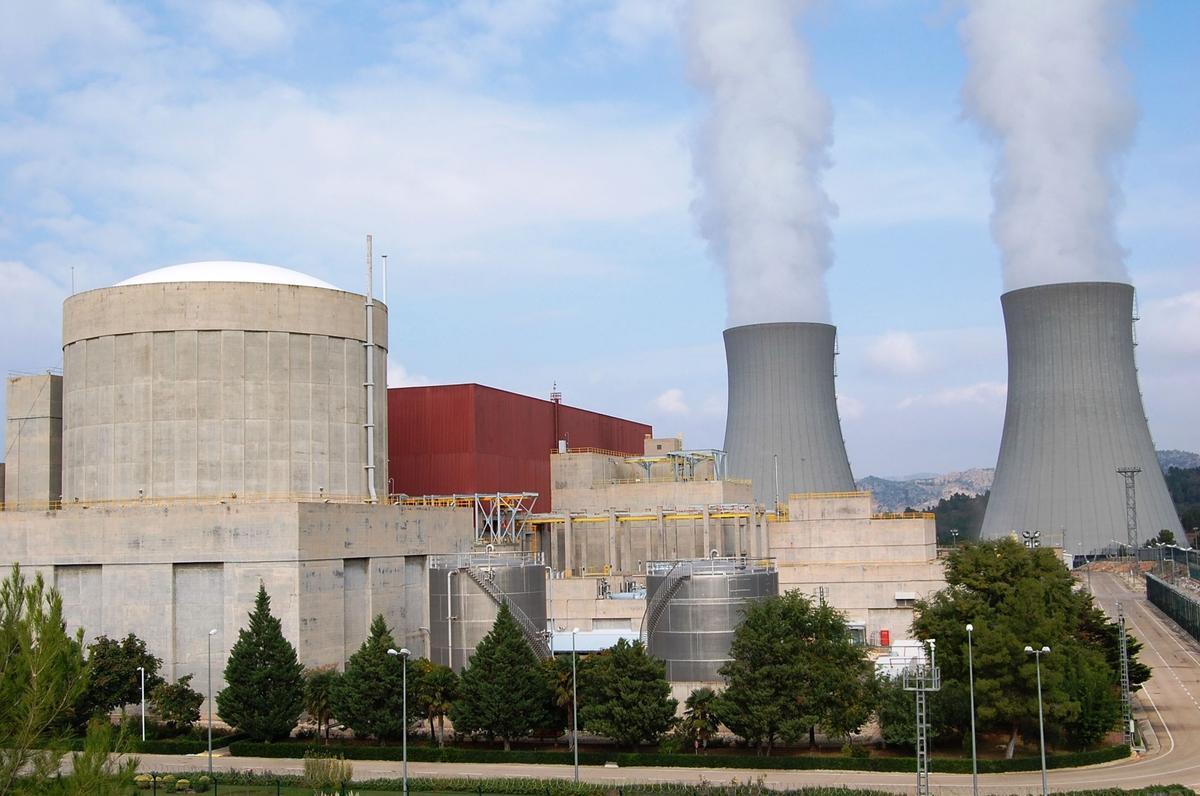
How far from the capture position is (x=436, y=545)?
190 feet

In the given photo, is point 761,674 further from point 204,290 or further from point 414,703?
point 204,290

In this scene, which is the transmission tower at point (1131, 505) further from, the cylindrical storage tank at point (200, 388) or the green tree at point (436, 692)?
the green tree at point (436, 692)

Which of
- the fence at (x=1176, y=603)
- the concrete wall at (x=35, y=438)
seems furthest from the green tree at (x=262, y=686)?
the fence at (x=1176, y=603)

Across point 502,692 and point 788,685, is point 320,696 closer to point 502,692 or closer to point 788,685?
point 502,692

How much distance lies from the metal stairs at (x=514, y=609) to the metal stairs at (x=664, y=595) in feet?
15.9

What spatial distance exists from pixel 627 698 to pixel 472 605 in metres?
14.7

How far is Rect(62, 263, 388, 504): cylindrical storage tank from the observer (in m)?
51.9

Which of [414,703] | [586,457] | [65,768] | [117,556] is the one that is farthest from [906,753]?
[586,457]

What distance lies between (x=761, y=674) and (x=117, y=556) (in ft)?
86.7

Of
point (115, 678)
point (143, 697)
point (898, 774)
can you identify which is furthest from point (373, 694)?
point (898, 774)

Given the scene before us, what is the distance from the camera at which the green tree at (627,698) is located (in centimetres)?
3928

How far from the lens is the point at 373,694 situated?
41.2 m

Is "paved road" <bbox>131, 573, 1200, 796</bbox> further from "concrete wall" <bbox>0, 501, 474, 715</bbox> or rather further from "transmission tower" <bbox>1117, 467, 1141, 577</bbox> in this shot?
"transmission tower" <bbox>1117, 467, 1141, 577</bbox>

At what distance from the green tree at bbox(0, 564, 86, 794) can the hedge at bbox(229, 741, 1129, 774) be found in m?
23.4
